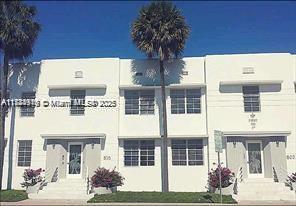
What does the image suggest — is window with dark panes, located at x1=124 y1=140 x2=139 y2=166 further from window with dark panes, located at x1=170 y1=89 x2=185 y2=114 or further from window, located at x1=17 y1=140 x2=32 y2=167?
window, located at x1=17 y1=140 x2=32 y2=167

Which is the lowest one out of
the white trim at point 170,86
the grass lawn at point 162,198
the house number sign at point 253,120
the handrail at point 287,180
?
the grass lawn at point 162,198

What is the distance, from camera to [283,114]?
842 inches

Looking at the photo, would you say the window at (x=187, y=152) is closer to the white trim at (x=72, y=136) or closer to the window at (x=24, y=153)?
the white trim at (x=72, y=136)

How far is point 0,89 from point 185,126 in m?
11.3

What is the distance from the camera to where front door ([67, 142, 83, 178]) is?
71.7ft

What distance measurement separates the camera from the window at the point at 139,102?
22328 mm

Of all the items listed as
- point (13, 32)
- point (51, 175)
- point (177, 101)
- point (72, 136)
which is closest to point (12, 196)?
point (51, 175)

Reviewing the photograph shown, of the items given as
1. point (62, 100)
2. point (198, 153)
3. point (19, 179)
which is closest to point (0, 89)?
point (62, 100)

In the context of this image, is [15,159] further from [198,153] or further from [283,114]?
[283,114]

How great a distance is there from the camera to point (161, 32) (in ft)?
67.4

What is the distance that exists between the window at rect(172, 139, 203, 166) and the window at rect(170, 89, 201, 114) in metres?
1.81

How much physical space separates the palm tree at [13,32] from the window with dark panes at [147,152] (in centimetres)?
773

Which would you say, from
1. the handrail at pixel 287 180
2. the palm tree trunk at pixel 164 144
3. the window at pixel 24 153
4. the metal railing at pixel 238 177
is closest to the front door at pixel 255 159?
the metal railing at pixel 238 177

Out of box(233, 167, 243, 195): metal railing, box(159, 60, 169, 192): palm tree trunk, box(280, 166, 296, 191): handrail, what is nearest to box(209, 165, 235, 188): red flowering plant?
box(233, 167, 243, 195): metal railing
